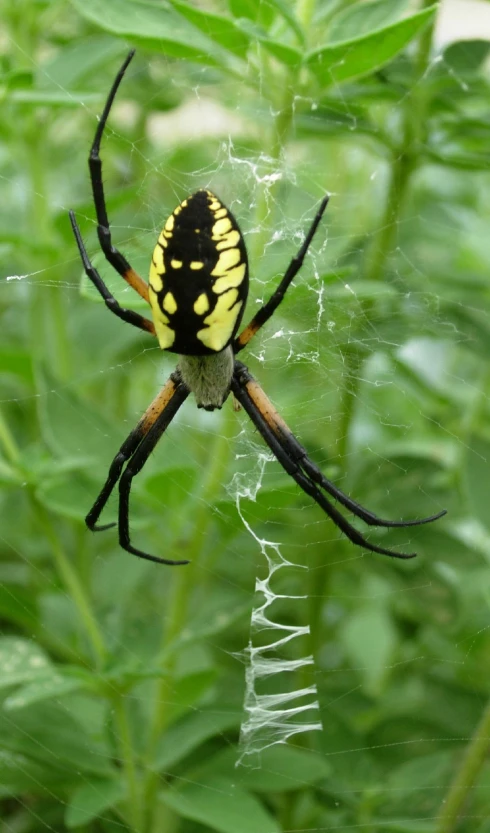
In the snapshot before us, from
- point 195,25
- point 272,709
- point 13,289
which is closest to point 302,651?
point 272,709

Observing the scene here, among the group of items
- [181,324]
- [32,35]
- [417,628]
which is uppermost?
[32,35]

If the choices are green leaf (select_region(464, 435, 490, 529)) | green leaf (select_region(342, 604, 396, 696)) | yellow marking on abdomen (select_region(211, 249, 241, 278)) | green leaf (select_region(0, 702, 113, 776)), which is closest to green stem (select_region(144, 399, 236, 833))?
green leaf (select_region(0, 702, 113, 776))

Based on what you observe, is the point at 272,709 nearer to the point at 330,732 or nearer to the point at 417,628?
the point at 330,732

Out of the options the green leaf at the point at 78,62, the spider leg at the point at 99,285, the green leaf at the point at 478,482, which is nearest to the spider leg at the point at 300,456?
the green leaf at the point at 478,482

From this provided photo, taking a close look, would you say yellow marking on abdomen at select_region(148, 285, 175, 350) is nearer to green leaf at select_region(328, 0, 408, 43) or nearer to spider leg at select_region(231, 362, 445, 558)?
spider leg at select_region(231, 362, 445, 558)

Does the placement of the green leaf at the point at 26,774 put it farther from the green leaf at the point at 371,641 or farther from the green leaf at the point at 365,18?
the green leaf at the point at 365,18

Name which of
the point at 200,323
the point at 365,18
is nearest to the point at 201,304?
the point at 200,323
